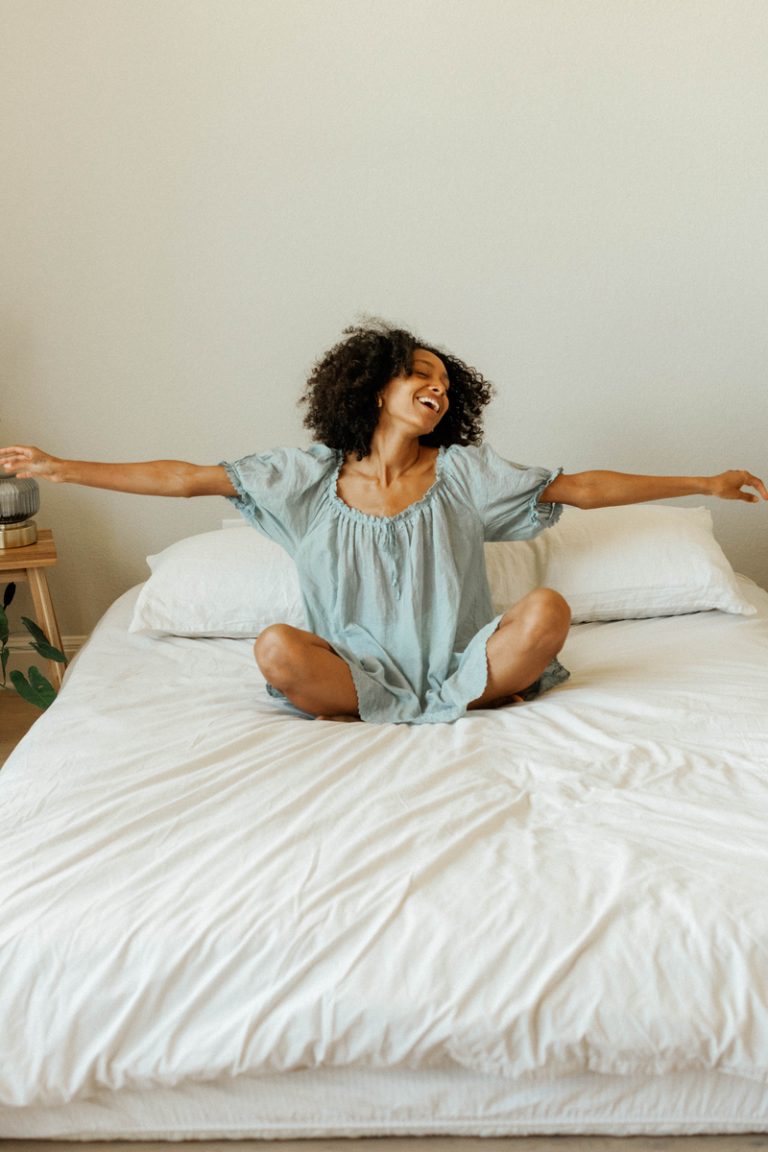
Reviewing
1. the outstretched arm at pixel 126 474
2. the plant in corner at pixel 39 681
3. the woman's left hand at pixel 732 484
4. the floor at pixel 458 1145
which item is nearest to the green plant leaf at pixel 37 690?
the plant in corner at pixel 39 681

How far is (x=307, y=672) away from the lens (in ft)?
6.01

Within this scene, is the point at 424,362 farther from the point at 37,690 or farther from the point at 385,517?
the point at 37,690

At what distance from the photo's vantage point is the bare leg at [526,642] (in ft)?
6.06

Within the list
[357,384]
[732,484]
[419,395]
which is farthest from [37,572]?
[732,484]

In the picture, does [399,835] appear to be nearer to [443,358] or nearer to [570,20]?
[443,358]

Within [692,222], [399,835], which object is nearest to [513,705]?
[399,835]

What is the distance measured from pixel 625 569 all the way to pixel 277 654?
819 millimetres

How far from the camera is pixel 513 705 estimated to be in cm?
192

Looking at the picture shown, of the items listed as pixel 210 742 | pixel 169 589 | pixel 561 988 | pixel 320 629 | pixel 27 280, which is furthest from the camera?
pixel 27 280

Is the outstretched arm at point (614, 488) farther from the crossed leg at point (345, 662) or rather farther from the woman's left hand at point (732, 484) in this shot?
the crossed leg at point (345, 662)

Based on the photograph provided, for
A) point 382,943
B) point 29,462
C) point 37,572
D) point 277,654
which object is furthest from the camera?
point 37,572

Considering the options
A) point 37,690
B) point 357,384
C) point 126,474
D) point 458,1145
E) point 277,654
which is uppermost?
point 357,384

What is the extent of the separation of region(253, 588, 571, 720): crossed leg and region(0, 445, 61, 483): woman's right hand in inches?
20.4

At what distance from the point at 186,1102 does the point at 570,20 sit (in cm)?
239
